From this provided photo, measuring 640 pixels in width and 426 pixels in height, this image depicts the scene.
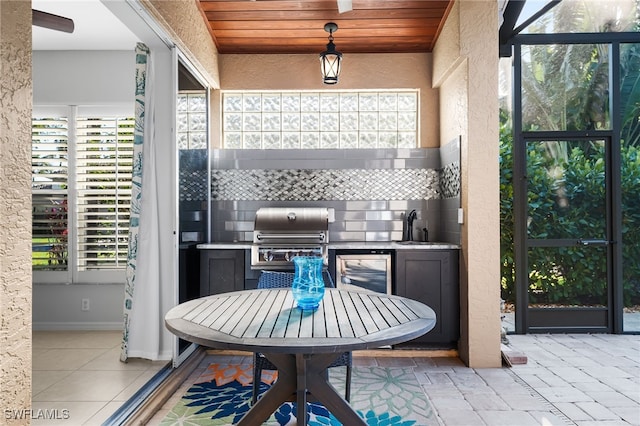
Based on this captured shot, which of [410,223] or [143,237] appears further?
[410,223]

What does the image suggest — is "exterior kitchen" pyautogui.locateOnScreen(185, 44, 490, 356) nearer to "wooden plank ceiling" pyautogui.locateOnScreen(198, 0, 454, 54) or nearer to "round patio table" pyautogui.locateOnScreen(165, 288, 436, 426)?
"wooden plank ceiling" pyautogui.locateOnScreen(198, 0, 454, 54)

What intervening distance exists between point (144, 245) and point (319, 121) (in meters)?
2.35

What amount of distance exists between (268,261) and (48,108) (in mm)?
2944

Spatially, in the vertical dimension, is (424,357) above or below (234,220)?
below

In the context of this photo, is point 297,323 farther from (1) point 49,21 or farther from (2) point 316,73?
(2) point 316,73

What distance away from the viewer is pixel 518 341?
13.9ft

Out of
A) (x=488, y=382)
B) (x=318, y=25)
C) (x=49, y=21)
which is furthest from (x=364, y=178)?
(x=49, y=21)

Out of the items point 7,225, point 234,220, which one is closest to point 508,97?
point 234,220

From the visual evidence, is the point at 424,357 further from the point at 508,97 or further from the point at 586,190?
the point at 508,97

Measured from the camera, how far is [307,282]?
1.93m

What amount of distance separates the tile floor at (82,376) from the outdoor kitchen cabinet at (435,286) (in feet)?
7.28

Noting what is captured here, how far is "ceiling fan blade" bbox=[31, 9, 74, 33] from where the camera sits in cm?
214

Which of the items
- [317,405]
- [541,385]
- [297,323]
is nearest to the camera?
[297,323]

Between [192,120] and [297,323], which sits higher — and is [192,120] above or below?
above
